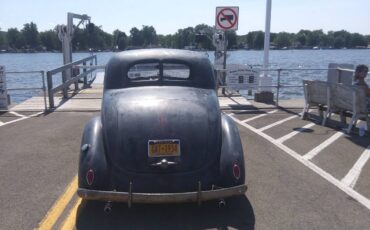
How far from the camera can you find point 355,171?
21.0 feet

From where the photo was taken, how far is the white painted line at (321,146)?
23.7 ft

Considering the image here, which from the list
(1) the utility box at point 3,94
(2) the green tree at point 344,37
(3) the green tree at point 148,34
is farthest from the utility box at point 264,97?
(2) the green tree at point 344,37

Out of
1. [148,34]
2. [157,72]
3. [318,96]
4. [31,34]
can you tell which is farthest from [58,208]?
[31,34]

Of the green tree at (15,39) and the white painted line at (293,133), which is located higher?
the green tree at (15,39)

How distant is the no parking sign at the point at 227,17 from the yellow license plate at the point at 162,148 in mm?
10087

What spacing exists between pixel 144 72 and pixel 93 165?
207cm

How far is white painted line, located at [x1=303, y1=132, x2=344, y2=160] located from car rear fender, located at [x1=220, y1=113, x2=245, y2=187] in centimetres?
260

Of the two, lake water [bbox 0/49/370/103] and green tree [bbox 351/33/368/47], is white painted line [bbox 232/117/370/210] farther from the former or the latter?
green tree [bbox 351/33/368/47]

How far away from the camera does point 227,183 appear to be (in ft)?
15.5

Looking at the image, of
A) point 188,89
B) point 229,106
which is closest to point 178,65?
point 188,89

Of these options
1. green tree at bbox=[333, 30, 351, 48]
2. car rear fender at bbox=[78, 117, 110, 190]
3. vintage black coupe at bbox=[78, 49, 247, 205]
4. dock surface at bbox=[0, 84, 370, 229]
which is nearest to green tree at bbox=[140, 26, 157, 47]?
dock surface at bbox=[0, 84, 370, 229]

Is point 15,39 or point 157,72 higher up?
point 157,72

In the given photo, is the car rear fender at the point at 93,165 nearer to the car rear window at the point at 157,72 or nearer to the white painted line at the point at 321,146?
the car rear window at the point at 157,72

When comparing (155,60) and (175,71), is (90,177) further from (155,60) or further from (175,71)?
(175,71)
